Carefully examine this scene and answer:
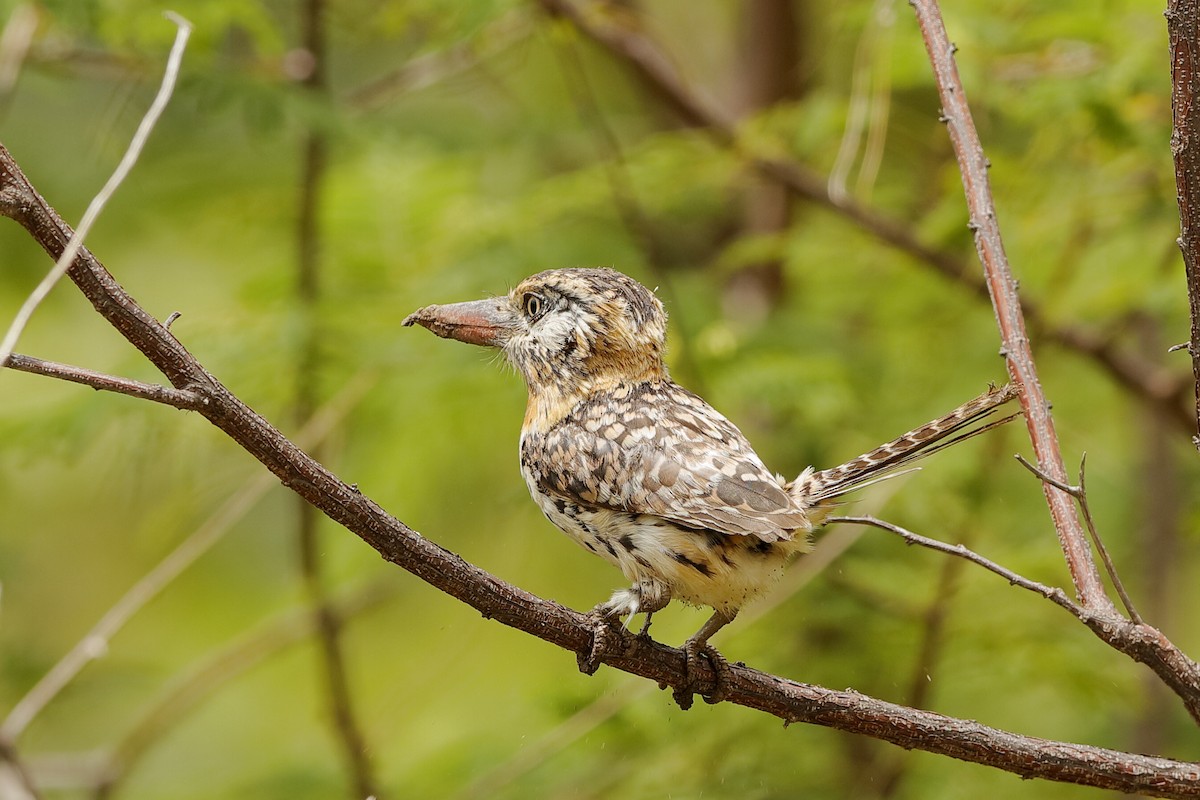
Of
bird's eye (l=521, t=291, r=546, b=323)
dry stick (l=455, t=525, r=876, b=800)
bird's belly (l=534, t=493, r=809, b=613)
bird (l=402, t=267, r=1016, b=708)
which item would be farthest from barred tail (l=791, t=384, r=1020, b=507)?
dry stick (l=455, t=525, r=876, b=800)

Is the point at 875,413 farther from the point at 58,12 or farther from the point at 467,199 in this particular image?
the point at 58,12

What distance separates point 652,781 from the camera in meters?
4.31

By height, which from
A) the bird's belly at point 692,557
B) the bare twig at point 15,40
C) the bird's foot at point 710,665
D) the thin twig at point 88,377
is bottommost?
the thin twig at point 88,377

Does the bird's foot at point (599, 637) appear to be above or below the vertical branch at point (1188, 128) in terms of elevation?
below

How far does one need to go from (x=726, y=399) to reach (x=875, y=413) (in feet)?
2.28

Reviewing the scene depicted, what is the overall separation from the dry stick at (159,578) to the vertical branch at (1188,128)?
95.6 inches

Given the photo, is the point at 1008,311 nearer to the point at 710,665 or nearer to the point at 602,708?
the point at 710,665

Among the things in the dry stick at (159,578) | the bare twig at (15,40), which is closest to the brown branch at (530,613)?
the dry stick at (159,578)

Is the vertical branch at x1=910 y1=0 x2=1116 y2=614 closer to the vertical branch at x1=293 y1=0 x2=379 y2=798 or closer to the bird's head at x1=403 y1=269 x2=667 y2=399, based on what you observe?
the bird's head at x1=403 y1=269 x2=667 y2=399

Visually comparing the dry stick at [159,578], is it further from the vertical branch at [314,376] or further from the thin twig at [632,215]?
the thin twig at [632,215]

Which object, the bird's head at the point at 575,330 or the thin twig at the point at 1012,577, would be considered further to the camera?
the bird's head at the point at 575,330

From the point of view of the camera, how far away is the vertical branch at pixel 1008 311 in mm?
2387

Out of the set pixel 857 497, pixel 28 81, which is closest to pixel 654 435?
pixel 857 497

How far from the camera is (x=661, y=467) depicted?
2.71 meters
